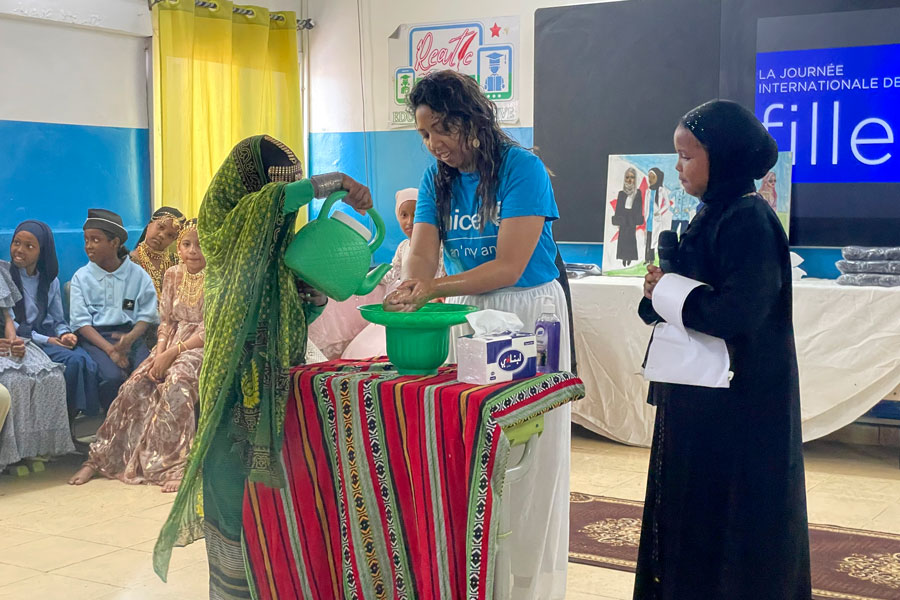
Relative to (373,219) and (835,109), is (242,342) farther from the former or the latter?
(835,109)

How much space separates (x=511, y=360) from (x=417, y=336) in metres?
0.21

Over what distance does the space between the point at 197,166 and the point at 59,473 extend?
5.82ft

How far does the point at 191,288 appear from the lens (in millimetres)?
4410

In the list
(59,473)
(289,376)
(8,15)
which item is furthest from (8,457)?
(289,376)

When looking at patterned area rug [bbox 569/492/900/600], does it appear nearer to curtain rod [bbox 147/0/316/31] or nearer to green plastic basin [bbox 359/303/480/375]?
green plastic basin [bbox 359/303/480/375]

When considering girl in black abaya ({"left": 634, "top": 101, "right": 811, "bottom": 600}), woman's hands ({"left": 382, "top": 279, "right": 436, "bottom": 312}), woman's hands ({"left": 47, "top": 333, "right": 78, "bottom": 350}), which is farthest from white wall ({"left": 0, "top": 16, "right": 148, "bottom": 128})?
girl in black abaya ({"left": 634, "top": 101, "right": 811, "bottom": 600})

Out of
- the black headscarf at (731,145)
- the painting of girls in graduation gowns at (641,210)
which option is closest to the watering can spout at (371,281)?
the black headscarf at (731,145)

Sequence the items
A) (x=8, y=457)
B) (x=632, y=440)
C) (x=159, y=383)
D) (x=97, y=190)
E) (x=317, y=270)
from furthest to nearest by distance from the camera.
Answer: (x=97, y=190), (x=632, y=440), (x=159, y=383), (x=8, y=457), (x=317, y=270)

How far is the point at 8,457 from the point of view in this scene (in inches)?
158

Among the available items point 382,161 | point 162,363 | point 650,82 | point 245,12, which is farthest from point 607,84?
point 162,363

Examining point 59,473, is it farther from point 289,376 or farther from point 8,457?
point 289,376

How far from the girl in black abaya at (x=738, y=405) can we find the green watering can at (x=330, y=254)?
664 mm

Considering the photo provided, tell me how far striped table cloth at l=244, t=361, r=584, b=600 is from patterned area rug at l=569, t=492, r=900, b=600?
1.13 meters

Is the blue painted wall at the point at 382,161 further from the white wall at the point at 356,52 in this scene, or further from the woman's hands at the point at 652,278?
the woman's hands at the point at 652,278
